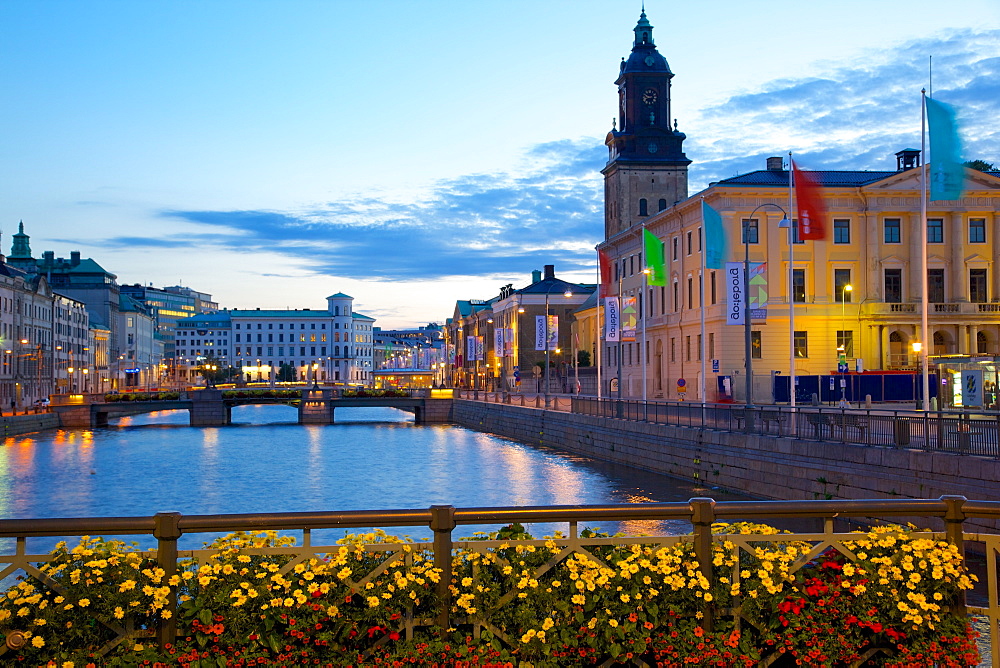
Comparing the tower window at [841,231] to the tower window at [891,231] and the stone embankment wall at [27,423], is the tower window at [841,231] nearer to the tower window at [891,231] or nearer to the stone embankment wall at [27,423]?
the tower window at [891,231]

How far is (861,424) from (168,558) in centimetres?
2599

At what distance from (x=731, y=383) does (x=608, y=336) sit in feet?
29.7

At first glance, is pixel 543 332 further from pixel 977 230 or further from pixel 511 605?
pixel 511 605

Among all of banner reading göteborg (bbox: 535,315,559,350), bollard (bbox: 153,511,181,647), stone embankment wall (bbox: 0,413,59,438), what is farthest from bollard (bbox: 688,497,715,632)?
banner reading göteborg (bbox: 535,315,559,350)

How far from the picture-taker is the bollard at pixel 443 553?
731 cm

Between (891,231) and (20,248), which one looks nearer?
(891,231)

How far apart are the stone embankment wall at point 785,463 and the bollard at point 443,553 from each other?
17.7 m

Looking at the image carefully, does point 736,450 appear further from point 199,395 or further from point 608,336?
point 199,395

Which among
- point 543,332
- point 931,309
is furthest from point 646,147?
point 931,309

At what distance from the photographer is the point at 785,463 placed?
108ft

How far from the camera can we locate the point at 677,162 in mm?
119000

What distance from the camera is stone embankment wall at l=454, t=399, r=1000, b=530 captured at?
81.5ft

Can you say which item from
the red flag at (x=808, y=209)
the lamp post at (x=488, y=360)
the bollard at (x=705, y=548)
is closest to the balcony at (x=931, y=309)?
the red flag at (x=808, y=209)

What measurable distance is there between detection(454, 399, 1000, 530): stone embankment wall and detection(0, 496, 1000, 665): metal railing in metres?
15.5
